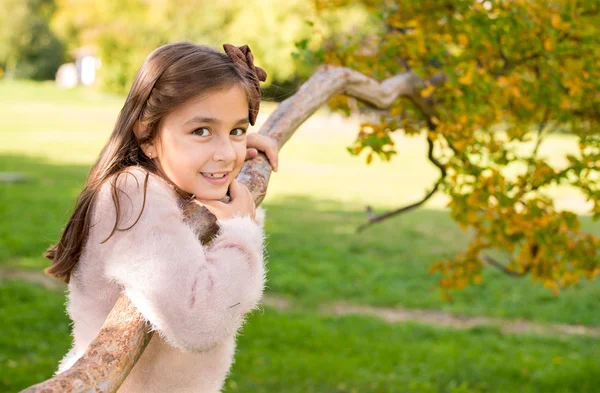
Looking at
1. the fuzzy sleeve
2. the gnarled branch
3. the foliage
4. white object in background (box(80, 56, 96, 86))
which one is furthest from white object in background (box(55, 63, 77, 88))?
the fuzzy sleeve

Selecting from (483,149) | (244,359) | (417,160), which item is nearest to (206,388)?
(483,149)

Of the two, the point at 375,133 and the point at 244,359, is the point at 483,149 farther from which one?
the point at 244,359

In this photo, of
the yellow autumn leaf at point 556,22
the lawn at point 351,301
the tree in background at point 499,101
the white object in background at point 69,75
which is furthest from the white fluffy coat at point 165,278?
the white object in background at point 69,75

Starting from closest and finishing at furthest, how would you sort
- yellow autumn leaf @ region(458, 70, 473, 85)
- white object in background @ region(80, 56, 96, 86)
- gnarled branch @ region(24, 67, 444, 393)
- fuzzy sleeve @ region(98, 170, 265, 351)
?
gnarled branch @ region(24, 67, 444, 393) → fuzzy sleeve @ region(98, 170, 265, 351) → yellow autumn leaf @ region(458, 70, 473, 85) → white object in background @ region(80, 56, 96, 86)

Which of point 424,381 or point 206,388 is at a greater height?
point 206,388

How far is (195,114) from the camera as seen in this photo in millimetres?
1730

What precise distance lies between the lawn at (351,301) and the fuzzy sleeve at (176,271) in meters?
1.38

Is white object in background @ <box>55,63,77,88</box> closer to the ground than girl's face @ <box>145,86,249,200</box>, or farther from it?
closer to the ground

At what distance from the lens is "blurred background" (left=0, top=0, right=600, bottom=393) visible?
3648mm

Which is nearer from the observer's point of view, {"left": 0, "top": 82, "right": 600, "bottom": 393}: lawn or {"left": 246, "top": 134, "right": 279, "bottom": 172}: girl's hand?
{"left": 246, "top": 134, "right": 279, "bottom": 172}: girl's hand

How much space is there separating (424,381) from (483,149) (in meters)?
2.59

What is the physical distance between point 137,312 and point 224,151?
0.45 m

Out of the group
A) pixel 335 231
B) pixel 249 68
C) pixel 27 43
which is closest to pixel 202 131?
pixel 249 68

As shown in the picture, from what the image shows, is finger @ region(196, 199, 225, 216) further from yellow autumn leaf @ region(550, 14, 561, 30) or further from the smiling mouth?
yellow autumn leaf @ region(550, 14, 561, 30)
